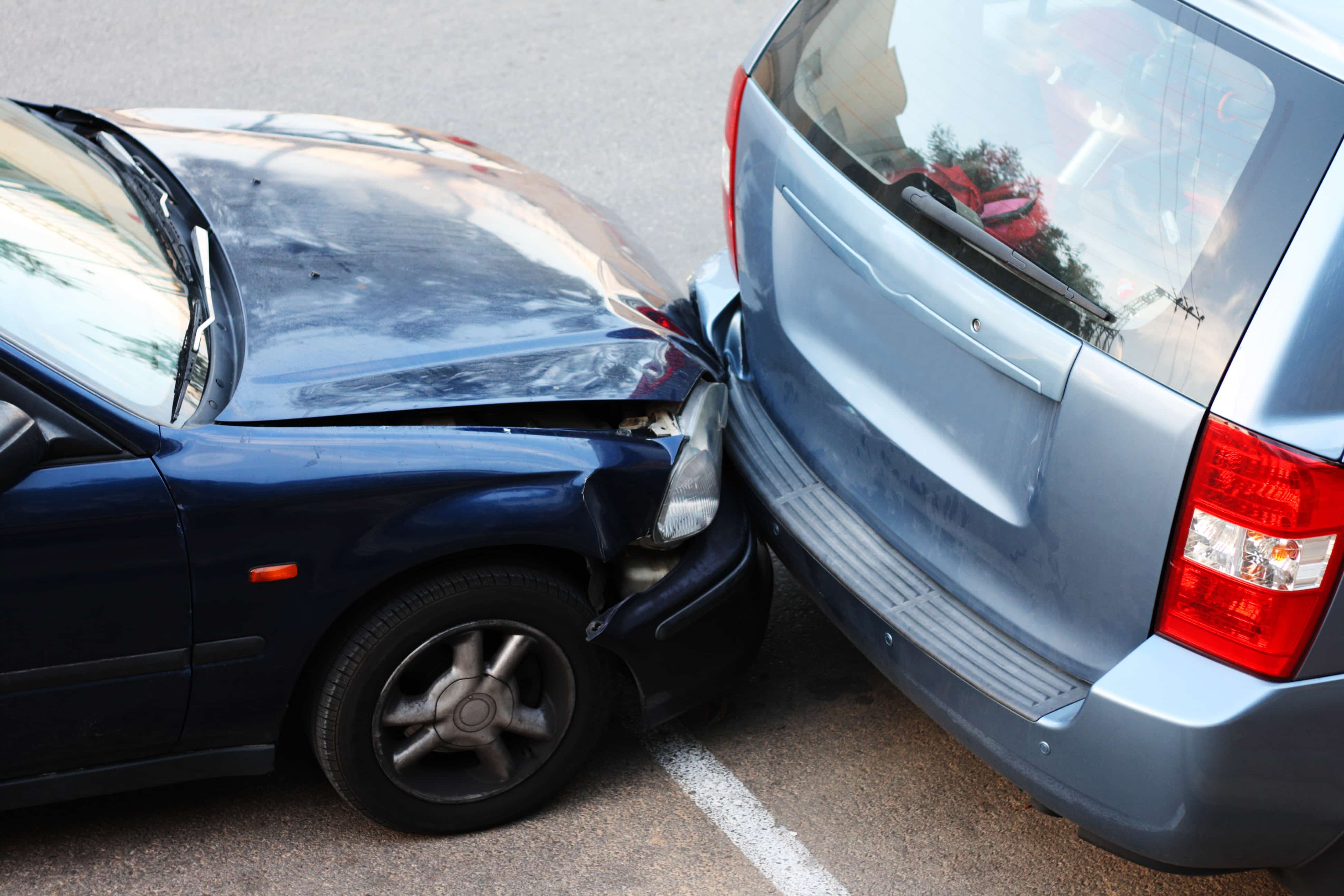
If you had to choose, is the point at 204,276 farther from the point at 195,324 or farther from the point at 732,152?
the point at 732,152

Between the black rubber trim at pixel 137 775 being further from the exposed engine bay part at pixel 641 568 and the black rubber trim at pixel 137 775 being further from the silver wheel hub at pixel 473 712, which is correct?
the exposed engine bay part at pixel 641 568

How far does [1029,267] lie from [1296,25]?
58 centimetres

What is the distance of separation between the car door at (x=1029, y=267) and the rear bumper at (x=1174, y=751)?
0.35 ft

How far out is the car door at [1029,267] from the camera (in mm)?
2123

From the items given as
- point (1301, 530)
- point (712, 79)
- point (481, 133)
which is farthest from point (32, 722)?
point (712, 79)

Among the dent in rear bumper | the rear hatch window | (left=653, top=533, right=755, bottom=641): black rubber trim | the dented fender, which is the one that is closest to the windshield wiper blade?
the dented fender

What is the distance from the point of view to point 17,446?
2236 millimetres

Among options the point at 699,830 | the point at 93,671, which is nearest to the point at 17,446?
the point at 93,671

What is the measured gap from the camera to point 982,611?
2.51 metres

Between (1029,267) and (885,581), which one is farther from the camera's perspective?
(885,581)

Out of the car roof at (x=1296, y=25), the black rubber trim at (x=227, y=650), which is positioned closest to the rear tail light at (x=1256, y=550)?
the car roof at (x=1296, y=25)

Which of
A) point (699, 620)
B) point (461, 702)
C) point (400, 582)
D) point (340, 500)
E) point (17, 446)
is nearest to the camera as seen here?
point (17, 446)

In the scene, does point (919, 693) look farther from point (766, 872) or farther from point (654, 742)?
point (654, 742)

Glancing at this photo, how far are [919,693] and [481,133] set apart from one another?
4298mm
